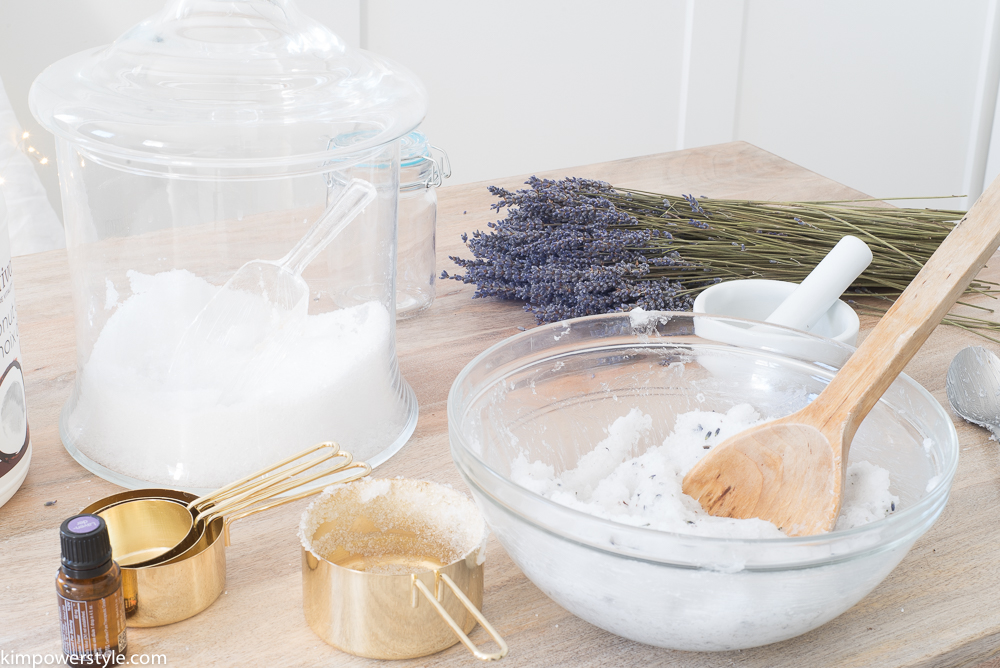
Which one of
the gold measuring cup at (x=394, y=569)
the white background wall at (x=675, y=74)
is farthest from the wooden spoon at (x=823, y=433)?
the white background wall at (x=675, y=74)

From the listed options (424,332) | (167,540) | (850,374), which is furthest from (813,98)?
(167,540)

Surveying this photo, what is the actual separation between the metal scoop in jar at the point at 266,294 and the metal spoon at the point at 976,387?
526mm

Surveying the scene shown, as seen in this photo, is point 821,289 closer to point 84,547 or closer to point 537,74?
point 84,547

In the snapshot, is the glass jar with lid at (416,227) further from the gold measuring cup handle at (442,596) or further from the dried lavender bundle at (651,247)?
the gold measuring cup handle at (442,596)

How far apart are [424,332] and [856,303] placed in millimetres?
473

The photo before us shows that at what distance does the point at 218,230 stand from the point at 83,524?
0.90ft

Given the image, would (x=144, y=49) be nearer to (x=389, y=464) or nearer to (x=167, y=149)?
(x=167, y=149)

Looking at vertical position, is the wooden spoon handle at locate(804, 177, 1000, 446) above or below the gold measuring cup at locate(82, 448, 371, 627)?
above

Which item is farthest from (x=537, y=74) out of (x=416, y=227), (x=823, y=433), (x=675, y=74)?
(x=823, y=433)

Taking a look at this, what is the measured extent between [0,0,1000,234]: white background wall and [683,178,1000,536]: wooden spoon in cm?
170

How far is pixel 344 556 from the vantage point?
58 cm

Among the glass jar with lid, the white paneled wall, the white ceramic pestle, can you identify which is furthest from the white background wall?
the white ceramic pestle

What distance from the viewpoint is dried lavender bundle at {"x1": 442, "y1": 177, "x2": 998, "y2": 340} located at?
2.92 ft

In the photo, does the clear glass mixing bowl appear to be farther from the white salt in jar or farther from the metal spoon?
the white salt in jar
